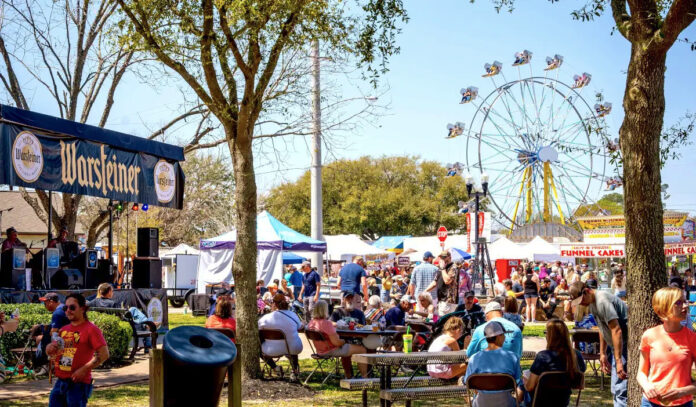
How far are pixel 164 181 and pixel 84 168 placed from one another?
286 cm

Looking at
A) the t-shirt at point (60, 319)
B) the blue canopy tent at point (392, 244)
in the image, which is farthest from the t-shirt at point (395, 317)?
the blue canopy tent at point (392, 244)

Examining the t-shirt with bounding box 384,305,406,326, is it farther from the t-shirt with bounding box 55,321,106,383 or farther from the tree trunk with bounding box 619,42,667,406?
the t-shirt with bounding box 55,321,106,383

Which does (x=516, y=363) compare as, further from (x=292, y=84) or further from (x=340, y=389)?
(x=292, y=84)

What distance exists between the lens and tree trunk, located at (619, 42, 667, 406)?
250 inches

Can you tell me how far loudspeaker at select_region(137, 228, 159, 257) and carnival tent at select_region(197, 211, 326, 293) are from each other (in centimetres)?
396

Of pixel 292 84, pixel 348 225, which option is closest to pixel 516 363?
pixel 292 84

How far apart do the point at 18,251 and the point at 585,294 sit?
37.2 ft

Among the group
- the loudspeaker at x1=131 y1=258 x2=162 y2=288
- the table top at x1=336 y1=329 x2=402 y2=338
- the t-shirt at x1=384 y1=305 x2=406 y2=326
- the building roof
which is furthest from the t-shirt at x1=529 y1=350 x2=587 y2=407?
the building roof

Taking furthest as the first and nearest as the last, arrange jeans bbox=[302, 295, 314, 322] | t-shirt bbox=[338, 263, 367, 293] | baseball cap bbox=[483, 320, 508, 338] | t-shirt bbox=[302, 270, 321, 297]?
t-shirt bbox=[302, 270, 321, 297] → jeans bbox=[302, 295, 314, 322] → t-shirt bbox=[338, 263, 367, 293] → baseball cap bbox=[483, 320, 508, 338]

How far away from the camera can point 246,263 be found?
1005 cm

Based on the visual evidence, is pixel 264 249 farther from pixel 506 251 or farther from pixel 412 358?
pixel 412 358

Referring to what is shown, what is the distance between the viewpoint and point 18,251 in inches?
586

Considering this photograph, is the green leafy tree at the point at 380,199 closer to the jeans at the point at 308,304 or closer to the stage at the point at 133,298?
the jeans at the point at 308,304

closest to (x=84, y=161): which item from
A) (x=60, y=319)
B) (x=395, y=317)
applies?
(x=395, y=317)
